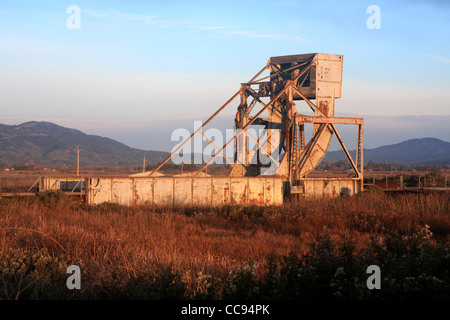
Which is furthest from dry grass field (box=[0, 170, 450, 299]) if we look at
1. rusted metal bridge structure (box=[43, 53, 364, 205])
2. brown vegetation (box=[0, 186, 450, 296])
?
rusted metal bridge structure (box=[43, 53, 364, 205])

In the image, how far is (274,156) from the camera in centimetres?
2722

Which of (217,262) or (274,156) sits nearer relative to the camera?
(217,262)

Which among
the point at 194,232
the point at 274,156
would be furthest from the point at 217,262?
the point at 274,156

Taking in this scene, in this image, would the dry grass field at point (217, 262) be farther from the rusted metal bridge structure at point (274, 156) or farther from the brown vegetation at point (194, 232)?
the rusted metal bridge structure at point (274, 156)

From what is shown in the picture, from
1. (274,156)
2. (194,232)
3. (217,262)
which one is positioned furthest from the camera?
(274,156)

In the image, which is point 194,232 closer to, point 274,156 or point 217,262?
point 217,262

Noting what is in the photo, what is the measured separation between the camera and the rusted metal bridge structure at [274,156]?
22.2 metres

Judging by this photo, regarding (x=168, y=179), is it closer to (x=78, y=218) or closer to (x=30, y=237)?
(x=78, y=218)

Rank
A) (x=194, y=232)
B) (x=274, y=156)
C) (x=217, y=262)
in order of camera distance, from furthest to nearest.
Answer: (x=274, y=156) → (x=194, y=232) → (x=217, y=262)

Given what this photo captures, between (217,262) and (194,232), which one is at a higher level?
(217,262)

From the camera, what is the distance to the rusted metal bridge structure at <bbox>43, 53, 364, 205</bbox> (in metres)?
22.2

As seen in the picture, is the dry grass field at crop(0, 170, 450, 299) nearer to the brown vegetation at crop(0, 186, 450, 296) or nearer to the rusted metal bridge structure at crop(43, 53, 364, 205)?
the brown vegetation at crop(0, 186, 450, 296)

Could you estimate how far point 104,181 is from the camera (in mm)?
21609
